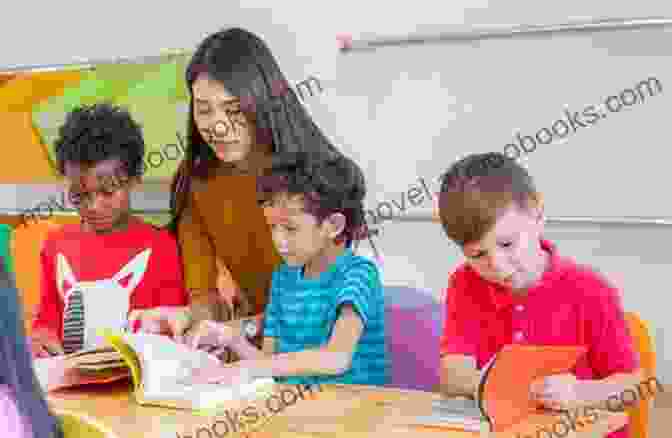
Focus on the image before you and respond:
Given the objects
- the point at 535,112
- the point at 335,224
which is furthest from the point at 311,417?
the point at 535,112

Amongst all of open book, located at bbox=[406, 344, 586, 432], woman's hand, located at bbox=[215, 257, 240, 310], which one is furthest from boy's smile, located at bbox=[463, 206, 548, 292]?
woman's hand, located at bbox=[215, 257, 240, 310]

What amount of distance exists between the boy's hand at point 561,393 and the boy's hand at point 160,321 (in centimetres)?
69

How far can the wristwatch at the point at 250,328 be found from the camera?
1.90 metres

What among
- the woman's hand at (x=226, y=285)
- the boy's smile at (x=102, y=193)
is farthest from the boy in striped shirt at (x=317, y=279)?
the boy's smile at (x=102, y=193)

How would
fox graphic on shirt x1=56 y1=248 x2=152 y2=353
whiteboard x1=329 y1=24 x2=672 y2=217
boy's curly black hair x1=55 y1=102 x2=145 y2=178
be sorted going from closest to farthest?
fox graphic on shirt x1=56 y1=248 x2=152 y2=353 → boy's curly black hair x1=55 y1=102 x2=145 y2=178 → whiteboard x1=329 y1=24 x2=672 y2=217

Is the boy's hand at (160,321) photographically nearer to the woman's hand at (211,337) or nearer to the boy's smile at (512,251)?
the woman's hand at (211,337)

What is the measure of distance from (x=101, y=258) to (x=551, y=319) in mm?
1025

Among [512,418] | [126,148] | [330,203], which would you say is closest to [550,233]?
[330,203]

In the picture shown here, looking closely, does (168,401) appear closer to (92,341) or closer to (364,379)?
(364,379)

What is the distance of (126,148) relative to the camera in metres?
2.21

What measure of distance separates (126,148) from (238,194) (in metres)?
0.35

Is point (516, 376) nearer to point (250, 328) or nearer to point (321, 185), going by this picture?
point (321, 185)

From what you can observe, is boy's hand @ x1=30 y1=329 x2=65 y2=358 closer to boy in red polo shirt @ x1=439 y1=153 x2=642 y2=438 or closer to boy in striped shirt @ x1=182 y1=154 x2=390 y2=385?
boy in striped shirt @ x1=182 y1=154 x2=390 y2=385

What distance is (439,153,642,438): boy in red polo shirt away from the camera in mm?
1465
